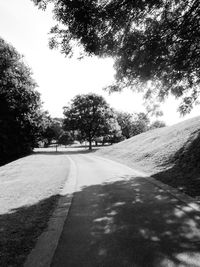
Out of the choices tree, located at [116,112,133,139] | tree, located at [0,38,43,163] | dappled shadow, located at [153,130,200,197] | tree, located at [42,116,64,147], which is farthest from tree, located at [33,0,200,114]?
tree, located at [116,112,133,139]

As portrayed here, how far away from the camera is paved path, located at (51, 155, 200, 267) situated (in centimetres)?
441

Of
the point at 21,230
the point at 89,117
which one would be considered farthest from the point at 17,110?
the point at 21,230

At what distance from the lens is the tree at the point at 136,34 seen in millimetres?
8484

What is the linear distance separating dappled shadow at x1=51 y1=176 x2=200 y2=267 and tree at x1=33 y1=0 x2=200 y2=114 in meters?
5.28

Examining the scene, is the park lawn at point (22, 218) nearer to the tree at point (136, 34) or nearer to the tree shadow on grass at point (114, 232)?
the tree shadow on grass at point (114, 232)

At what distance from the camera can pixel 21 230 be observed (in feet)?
19.5

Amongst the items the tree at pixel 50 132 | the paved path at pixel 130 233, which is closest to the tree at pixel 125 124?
the tree at pixel 50 132

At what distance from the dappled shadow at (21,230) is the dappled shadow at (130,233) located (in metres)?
0.64

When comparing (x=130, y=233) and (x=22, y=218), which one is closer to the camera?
(x=130, y=233)

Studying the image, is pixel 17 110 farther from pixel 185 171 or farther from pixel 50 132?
pixel 50 132

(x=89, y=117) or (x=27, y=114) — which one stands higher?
(x=89, y=117)

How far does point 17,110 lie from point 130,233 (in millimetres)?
32758

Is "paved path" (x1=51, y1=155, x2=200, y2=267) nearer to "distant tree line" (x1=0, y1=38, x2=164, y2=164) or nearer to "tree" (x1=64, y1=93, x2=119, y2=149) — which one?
"distant tree line" (x1=0, y1=38, x2=164, y2=164)

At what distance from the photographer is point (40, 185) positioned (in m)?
12.2
